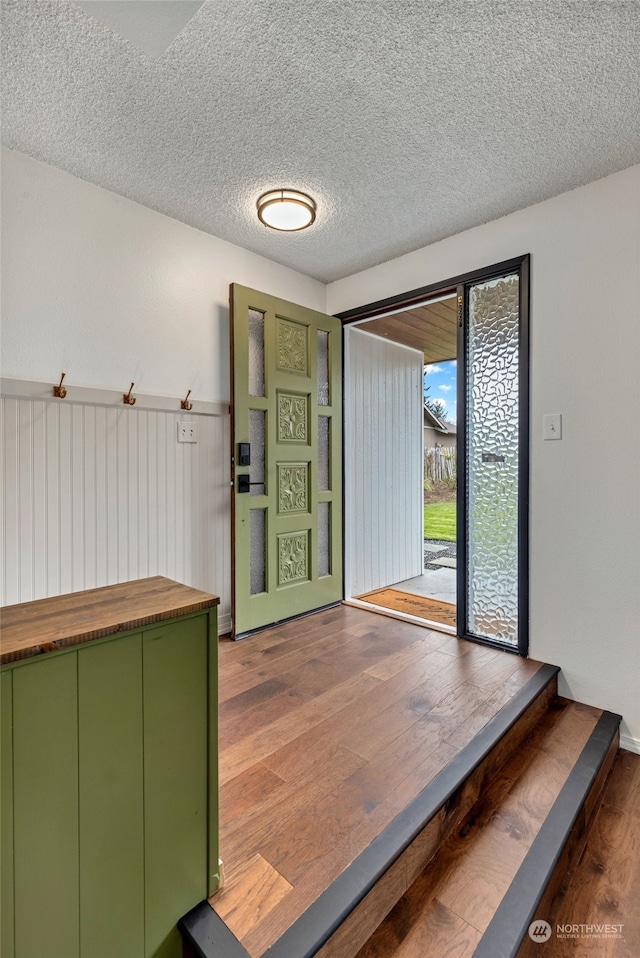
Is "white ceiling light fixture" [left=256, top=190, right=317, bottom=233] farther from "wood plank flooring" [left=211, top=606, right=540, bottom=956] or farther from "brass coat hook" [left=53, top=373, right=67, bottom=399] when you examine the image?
"wood plank flooring" [left=211, top=606, right=540, bottom=956]

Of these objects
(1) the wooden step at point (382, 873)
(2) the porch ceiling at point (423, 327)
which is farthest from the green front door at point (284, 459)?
(1) the wooden step at point (382, 873)

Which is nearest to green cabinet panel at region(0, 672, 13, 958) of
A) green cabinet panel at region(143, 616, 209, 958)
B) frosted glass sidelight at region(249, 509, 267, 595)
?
green cabinet panel at region(143, 616, 209, 958)

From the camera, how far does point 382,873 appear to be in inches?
44.1

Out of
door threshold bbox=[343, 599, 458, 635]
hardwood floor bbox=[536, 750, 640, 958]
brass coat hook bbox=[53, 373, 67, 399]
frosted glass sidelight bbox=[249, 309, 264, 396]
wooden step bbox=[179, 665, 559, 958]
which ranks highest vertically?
frosted glass sidelight bbox=[249, 309, 264, 396]

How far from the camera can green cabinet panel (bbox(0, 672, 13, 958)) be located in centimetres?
75

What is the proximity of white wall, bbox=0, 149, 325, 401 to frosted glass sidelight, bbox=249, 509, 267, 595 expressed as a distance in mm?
770

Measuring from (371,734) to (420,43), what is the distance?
92.3 inches

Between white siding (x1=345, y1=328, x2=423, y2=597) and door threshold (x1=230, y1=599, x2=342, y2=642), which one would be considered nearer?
door threshold (x1=230, y1=599, x2=342, y2=642)

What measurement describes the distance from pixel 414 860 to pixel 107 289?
2580 millimetres

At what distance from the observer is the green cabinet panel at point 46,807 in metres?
0.78

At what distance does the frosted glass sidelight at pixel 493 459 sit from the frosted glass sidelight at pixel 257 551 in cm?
124

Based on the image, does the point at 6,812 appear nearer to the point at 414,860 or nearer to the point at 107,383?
the point at 414,860

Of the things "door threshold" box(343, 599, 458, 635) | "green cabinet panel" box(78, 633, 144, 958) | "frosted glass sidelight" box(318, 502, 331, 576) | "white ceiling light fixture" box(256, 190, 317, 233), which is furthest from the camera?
"frosted glass sidelight" box(318, 502, 331, 576)

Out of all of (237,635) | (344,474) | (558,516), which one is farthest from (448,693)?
(344,474)
